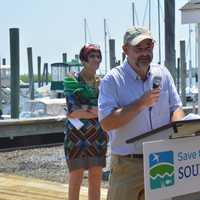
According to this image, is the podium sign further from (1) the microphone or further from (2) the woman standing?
(2) the woman standing

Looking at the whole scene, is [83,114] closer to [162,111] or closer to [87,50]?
[87,50]

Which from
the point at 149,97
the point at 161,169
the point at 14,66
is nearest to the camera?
the point at 161,169

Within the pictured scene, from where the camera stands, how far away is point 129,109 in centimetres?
364

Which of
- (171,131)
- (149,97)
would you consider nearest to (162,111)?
(149,97)

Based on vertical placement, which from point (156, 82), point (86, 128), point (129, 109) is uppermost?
point (156, 82)

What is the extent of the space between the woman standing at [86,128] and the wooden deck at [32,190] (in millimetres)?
1726

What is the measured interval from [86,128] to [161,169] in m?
2.15

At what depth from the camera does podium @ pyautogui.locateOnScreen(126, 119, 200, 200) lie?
337cm

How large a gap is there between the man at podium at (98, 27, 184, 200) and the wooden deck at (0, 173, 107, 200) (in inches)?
137

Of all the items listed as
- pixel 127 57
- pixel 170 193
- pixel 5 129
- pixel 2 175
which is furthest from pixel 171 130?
pixel 5 129

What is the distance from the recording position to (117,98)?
12.5 feet

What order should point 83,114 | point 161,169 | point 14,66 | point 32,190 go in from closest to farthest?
1. point 161,169
2. point 83,114
3. point 32,190
4. point 14,66

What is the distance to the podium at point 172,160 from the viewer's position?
3365 millimetres

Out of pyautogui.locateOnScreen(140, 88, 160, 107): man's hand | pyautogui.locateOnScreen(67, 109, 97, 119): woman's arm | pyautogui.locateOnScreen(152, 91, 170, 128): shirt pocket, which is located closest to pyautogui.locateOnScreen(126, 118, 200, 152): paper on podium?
pyautogui.locateOnScreen(140, 88, 160, 107): man's hand
